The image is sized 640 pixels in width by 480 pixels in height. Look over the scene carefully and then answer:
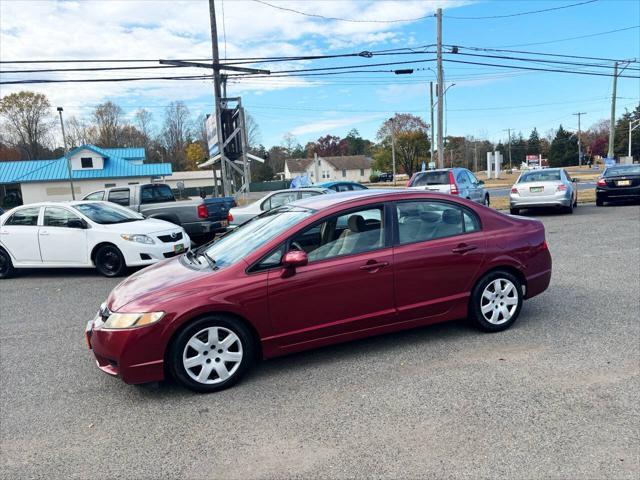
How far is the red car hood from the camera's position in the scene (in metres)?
3.75

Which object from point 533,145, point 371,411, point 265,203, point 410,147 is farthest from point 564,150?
point 371,411

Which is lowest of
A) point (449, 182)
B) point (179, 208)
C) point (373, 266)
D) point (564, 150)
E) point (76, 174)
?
point (373, 266)

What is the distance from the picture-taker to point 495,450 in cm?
288

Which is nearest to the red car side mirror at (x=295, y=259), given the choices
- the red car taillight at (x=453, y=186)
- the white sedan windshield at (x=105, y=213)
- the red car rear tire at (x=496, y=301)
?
the red car rear tire at (x=496, y=301)

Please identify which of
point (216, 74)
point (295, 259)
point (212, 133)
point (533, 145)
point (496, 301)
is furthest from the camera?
point (533, 145)

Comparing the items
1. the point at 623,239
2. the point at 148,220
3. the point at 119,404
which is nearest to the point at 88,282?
the point at 148,220

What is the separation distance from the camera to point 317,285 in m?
4.02

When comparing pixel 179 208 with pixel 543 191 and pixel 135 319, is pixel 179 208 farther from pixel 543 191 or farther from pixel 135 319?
pixel 543 191

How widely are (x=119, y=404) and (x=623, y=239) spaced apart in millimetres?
10155

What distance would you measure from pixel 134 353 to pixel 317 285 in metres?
1.55

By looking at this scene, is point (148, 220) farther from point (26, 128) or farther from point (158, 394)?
point (26, 128)

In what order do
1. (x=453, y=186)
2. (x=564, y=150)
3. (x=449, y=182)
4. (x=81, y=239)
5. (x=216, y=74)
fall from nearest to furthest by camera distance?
(x=81, y=239) < (x=453, y=186) < (x=449, y=182) < (x=216, y=74) < (x=564, y=150)

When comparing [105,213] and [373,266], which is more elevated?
[105,213]

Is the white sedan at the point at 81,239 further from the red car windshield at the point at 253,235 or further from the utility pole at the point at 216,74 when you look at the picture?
the utility pole at the point at 216,74
